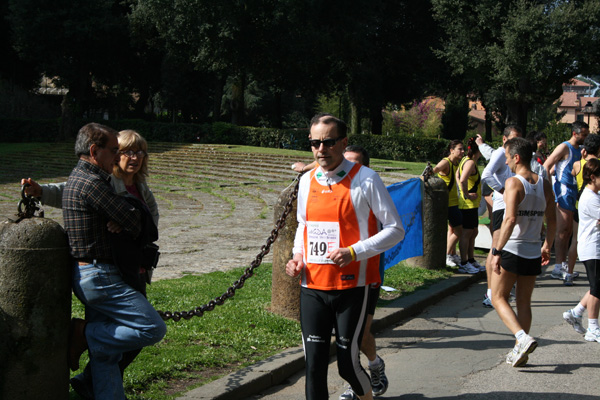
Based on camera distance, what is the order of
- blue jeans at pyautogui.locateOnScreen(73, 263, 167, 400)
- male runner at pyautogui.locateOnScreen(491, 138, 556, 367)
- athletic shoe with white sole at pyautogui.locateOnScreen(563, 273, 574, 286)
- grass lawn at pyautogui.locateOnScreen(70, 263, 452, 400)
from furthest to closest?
athletic shoe with white sole at pyautogui.locateOnScreen(563, 273, 574, 286) < male runner at pyautogui.locateOnScreen(491, 138, 556, 367) < grass lawn at pyautogui.locateOnScreen(70, 263, 452, 400) < blue jeans at pyautogui.locateOnScreen(73, 263, 167, 400)

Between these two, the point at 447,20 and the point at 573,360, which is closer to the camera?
the point at 573,360

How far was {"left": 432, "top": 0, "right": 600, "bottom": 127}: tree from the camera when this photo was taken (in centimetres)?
3628

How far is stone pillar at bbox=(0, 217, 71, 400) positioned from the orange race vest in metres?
1.45

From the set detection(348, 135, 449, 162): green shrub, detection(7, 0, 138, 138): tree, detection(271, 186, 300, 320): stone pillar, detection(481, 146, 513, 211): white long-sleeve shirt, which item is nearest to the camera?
detection(271, 186, 300, 320): stone pillar

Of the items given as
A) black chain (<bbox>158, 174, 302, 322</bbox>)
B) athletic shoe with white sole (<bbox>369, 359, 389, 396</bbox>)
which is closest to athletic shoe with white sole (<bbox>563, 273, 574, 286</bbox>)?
black chain (<bbox>158, 174, 302, 322</bbox>)

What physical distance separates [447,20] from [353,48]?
5.78m

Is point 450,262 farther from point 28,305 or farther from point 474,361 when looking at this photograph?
point 28,305

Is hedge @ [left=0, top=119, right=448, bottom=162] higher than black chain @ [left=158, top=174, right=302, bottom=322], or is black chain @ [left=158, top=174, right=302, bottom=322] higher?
hedge @ [left=0, top=119, right=448, bottom=162]

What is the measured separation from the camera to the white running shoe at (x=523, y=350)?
5602mm

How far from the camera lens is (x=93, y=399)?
4.25 meters

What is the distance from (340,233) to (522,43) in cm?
3580

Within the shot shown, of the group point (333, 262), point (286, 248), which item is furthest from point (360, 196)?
point (286, 248)

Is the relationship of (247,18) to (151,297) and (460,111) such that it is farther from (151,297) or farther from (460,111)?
(151,297)

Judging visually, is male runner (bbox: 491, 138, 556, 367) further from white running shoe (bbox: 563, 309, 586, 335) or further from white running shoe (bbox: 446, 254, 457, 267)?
white running shoe (bbox: 446, 254, 457, 267)
